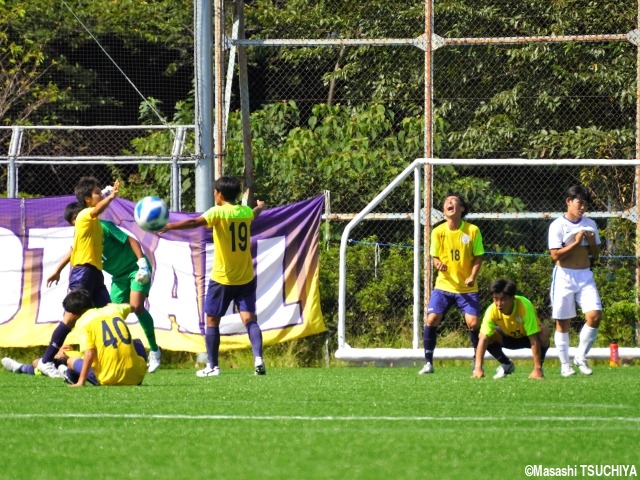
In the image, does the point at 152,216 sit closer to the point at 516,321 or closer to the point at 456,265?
the point at 456,265

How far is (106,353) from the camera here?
1016 centimetres

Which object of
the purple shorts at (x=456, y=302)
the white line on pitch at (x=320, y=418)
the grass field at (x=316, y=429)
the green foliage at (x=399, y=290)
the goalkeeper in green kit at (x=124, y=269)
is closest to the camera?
the grass field at (x=316, y=429)

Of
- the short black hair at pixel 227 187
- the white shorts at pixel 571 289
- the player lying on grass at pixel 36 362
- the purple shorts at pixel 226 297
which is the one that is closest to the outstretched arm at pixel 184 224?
the short black hair at pixel 227 187

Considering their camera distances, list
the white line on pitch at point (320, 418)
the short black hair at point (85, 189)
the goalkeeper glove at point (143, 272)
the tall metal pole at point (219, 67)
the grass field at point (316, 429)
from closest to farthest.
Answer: the grass field at point (316, 429), the white line on pitch at point (320, 418), the short black hair at point (85, 189), the goalkeeper glove at point (143, 272), the tall metal pole at point (219, 67)

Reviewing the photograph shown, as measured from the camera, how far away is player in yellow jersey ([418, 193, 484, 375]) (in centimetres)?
1277

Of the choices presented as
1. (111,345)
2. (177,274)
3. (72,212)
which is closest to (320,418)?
(111,345)

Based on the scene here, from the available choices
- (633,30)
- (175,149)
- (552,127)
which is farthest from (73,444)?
(552,127)

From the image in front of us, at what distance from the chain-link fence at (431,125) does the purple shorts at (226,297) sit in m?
2.97

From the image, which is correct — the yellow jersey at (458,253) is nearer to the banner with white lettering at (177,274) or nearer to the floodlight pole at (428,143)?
the floodlight pole at (428,143)

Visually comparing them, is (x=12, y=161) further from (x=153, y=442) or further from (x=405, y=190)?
(x=153, y=442)

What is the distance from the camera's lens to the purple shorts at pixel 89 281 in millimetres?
11938

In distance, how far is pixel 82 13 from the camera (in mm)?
25422

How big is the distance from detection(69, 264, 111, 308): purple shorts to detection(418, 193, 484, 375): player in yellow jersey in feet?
10.9

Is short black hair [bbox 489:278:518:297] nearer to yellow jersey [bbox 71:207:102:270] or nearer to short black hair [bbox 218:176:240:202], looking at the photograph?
short black hair [bbox 218:176:240:202]
